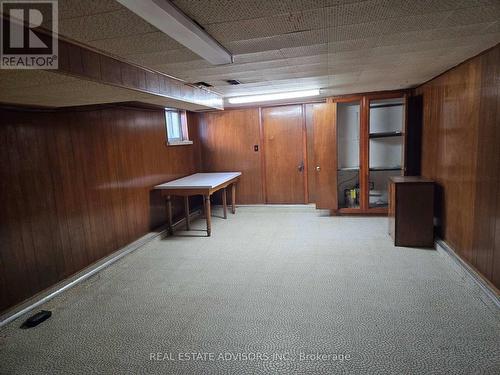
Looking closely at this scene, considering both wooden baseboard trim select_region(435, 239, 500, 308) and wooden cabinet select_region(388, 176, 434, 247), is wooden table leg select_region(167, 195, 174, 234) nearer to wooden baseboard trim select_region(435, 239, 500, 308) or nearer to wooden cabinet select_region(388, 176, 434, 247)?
wooden cabinet select_region(388, 176, 434, 247)

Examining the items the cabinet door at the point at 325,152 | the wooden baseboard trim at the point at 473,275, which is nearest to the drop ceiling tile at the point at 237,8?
the wooden baseboard trim at the point at 473,275

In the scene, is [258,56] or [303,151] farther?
[303,151]

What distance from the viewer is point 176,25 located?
1.62 metres

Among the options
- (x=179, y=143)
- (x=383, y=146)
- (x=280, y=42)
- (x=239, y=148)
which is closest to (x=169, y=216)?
(x=179, y=143)

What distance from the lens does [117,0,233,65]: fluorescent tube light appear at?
4.59ft

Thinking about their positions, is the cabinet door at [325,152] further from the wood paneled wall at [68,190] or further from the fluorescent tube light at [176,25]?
the fluorescent tube light at [176,25]

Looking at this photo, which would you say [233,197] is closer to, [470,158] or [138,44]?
[470,158]

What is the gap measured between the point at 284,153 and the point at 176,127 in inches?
84.3

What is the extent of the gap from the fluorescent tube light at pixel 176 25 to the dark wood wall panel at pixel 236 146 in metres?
3.94

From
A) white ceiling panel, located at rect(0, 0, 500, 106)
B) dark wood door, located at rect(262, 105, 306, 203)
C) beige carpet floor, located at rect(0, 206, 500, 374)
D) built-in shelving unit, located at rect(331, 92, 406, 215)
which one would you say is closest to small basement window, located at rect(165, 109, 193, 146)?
dark wood door, located at rect(262, 105, 306, 203)

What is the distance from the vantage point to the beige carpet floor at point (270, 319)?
1.97 m

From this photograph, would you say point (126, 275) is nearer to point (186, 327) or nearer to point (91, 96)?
point (186, 327)

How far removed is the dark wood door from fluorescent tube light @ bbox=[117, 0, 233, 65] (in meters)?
3.83

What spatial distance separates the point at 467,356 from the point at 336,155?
12.2 feet
